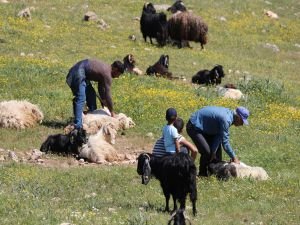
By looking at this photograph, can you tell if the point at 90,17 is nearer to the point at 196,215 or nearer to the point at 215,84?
the point at 215,84

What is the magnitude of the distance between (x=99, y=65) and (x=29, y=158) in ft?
9.30

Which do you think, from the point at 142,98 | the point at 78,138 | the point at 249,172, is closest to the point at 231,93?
the point at 142,98

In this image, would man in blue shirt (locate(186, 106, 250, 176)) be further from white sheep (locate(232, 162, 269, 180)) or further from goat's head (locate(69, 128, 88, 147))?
goat's head (locate(69, 128, 88, 147))

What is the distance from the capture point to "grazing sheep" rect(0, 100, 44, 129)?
17.0 meters

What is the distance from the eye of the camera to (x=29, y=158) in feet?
49.4

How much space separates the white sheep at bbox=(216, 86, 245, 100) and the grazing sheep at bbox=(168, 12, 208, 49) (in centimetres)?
911

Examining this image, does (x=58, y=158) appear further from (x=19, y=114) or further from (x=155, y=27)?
(x=155, y=27)

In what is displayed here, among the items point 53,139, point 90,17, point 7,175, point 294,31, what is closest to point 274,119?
point 53,139

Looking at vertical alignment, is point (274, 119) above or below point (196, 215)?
below

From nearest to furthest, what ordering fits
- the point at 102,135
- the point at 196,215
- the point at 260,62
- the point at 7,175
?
1. the point at 196,215
2. the point at 7,175
3. the point at 102,135
4. the point at 260,62

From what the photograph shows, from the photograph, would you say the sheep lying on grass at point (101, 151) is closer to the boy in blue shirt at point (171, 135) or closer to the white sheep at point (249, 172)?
the white sheep at point (249, 172)

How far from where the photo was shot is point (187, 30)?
31359mm

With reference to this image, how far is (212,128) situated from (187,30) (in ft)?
61.1

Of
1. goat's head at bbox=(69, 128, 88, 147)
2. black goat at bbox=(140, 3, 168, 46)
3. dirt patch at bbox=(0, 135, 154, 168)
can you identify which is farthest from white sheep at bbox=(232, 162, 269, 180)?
black goat at bbox=(140, 3, 168, 46)
